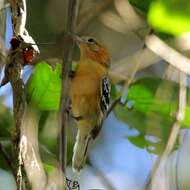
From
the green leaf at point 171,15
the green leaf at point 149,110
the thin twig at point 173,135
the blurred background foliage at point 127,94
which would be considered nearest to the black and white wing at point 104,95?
the blurred background foliage at point 127,94

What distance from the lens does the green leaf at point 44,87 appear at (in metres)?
1.76

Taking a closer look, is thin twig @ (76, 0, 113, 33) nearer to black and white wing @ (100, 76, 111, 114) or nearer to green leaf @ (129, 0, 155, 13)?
green leaf @ (129, 0, 155, 13)

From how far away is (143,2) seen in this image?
5.06 feet

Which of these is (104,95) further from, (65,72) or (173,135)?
(65,72)

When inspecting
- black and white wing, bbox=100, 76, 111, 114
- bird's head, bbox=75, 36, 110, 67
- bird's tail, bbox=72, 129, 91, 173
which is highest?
bird's head, bbox=75, 36, 110, 67

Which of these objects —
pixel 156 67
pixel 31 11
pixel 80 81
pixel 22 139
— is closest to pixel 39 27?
pixel 31 11

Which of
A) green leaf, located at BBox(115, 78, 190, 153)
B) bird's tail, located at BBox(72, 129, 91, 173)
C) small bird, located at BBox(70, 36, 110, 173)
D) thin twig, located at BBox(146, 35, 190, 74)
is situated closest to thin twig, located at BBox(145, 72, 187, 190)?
thin twig, located at BBox(146, 35, 190, 74)

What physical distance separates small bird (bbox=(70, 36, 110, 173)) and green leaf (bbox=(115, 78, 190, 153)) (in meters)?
0.59

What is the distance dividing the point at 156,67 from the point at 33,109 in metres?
0.63

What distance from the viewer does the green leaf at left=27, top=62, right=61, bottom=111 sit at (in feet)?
5.76

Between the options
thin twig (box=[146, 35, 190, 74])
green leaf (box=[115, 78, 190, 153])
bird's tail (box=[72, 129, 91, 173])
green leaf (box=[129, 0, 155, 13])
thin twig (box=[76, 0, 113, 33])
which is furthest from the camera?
bird's tail (box=[72, 129, 91, 173])

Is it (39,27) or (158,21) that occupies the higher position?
(158,21)

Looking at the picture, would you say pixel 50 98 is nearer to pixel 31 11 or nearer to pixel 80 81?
pixel 80 81

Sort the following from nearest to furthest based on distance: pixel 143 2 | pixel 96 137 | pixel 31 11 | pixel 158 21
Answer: pixel 158 21 < pixel 143 2 < pixel 96 137 < pixel 31 11
